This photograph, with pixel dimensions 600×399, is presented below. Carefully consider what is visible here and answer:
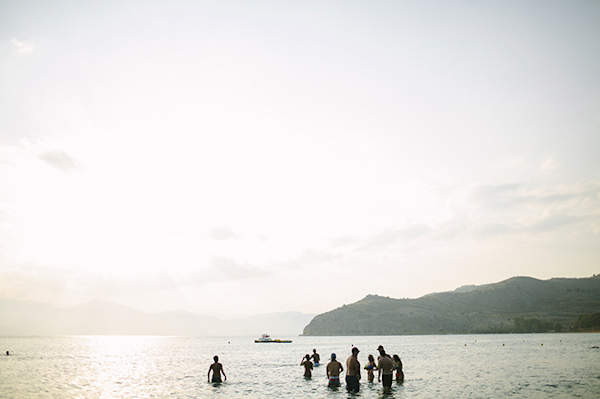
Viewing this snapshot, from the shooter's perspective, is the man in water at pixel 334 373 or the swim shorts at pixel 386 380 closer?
the swim shorts at pixel 386 380

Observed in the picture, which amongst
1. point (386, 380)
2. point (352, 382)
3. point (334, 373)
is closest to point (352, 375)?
point (352, 382)

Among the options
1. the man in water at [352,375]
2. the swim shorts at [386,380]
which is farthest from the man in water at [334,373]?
the swim shorts at [386,380]

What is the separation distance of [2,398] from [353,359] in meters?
30.3

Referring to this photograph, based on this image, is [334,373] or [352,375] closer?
[352,375]

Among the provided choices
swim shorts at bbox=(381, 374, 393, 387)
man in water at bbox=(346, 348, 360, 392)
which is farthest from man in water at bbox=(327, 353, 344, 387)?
swim shorts at bbox=(381, 374, 393, 387)

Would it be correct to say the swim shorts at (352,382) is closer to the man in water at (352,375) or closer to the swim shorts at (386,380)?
the man in water at (352,375)

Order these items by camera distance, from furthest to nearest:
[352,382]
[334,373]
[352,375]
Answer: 1. [334,373]
2. [352,382]
3. [352,375]

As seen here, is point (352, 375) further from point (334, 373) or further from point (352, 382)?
point (334, 373)

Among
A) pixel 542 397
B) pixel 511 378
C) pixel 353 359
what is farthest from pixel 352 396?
pixel 511 378

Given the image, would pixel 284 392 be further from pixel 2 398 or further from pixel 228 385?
pixel 2 398

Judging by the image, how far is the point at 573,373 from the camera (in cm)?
5012

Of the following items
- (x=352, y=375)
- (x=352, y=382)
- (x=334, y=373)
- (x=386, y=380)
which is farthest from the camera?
(x=334, y=373)

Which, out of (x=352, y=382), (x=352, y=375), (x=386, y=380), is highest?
(x=352, y=375)

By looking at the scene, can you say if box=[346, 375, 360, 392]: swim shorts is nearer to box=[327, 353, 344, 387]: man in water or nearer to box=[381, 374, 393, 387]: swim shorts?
box=[381, 374, 393, 387]: swim shorts
